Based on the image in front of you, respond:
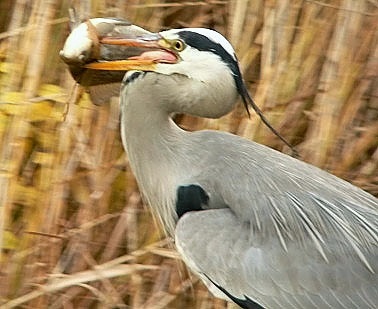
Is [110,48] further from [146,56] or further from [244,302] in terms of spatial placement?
[244,302]

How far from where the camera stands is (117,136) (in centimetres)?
302

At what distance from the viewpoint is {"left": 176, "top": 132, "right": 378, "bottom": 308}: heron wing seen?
92.0 inches

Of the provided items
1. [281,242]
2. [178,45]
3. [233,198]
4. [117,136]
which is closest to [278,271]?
[281,242]

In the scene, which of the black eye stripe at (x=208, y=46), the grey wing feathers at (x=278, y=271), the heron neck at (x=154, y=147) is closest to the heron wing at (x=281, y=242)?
the grey wing feathers at (x=278, y=271)

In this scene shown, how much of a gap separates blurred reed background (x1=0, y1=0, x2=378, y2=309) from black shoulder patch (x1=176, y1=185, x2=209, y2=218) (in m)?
0.38

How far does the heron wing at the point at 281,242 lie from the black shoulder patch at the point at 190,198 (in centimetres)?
2

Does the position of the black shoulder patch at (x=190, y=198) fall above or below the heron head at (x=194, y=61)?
below

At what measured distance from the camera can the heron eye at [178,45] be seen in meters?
2.38

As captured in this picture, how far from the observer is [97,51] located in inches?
96.3

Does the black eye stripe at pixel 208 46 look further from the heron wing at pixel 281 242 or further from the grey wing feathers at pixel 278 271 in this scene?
the grey wing feathers at pixel 278 271

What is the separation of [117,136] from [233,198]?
696 mm

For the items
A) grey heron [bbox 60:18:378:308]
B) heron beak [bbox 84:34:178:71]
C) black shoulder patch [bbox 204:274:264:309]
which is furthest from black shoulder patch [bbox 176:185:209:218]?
heron beak [bbox 84:34:178:71]

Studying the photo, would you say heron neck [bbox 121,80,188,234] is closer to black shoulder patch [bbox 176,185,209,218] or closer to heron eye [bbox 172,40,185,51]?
black shoulder patch [bbox 176,185,209,218]

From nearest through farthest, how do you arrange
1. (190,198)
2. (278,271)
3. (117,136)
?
(278,271) → (190,198) → (117,136)
